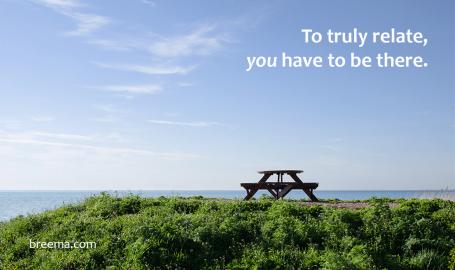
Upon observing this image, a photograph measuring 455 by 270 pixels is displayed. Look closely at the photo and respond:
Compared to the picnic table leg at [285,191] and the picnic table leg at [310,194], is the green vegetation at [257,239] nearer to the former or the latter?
the picnic table leg at [285,191]

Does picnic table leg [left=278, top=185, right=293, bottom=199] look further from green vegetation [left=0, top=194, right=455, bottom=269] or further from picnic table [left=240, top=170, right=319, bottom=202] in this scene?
green vegetation [left=0, top=194, right=455, bottom=269]

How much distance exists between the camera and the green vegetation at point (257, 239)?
14.4 metres

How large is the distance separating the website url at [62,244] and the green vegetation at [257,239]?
0.65 feet

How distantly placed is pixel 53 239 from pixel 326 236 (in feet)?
32.6

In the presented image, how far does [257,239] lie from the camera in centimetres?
1580

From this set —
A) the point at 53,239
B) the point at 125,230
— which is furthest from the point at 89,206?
the point at 125,230

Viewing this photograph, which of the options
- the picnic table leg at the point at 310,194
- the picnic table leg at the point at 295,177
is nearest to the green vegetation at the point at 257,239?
the picnic table leg at the point at 310,194

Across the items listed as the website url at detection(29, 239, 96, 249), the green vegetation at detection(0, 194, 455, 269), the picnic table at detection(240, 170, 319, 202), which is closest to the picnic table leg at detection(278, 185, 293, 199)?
the picnic table at detection(240, 170, 319, 202)

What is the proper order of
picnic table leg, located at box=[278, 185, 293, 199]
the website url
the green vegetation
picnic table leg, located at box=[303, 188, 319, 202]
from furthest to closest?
picnic table leg, located at box=[278, 185, 293, 199] < picnic table leg, located at box=[303, 188, 319, 202] < the website url < the green vegetation

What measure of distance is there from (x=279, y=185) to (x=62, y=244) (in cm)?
1226

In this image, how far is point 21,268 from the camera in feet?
55.0

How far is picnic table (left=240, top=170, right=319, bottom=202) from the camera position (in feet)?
84.3

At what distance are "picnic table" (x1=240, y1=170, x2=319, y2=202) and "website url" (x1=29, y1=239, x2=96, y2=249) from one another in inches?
421

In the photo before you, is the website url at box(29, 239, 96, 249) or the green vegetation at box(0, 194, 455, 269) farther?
the website url at box(29, 239, 96, 249)
